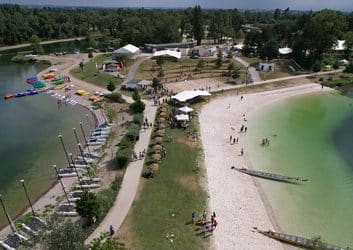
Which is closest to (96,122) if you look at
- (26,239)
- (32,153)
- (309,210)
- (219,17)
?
(32,153)

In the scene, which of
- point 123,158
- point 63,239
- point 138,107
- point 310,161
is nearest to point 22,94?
point 138,107

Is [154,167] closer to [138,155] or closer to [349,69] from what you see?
[138,155]

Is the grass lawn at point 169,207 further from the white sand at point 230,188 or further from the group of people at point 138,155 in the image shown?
the group of people at point 138,155

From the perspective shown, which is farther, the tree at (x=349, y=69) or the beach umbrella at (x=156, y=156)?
the tree at (x=349, y=69)

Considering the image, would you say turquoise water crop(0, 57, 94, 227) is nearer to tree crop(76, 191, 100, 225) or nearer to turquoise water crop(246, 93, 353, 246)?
tree crop(76, 191, 100, 225)

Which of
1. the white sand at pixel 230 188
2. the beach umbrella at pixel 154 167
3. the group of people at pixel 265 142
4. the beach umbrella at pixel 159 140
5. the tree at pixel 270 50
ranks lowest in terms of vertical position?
the group of people at pixel 265 142

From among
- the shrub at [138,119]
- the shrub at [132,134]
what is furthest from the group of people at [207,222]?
the shrub at [138,119]

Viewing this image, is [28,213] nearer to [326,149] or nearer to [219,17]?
[326,149]
